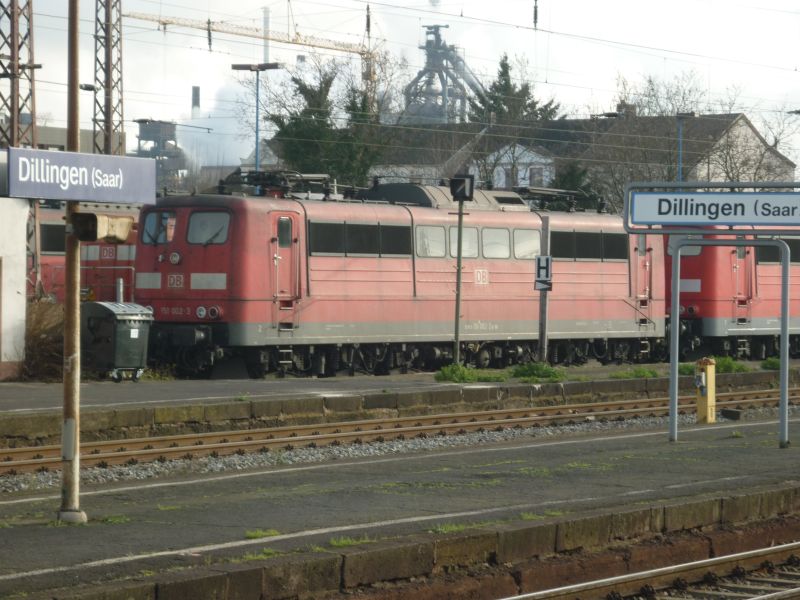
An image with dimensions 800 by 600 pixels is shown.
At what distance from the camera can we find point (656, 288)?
111 ft

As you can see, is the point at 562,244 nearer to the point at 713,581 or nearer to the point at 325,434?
the point at 325,434

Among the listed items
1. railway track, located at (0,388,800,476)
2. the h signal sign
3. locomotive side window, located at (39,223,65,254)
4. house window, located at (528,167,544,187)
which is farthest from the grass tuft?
house window, located at (528,167,544,187)

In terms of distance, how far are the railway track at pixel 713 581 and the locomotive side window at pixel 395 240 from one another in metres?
16.9

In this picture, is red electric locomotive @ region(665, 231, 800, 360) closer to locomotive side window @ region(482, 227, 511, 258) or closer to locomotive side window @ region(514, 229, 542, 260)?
locomotive side window @ region(514, 229, 542, 260)

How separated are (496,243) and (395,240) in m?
3.02

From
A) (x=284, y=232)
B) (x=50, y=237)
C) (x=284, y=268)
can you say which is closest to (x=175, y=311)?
(x=284, y=268)

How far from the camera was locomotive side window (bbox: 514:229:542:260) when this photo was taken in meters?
30.3

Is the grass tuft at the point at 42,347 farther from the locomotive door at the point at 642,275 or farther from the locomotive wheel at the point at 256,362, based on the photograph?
the locomotive door at the point at 642,275

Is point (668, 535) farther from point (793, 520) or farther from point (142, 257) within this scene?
point (142, 257)

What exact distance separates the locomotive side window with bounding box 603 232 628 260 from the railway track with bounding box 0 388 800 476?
7014mm

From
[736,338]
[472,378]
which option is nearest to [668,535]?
[472,378]

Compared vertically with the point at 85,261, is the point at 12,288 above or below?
below

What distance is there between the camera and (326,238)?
1043 inches

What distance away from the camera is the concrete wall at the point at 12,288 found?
23375 mm
